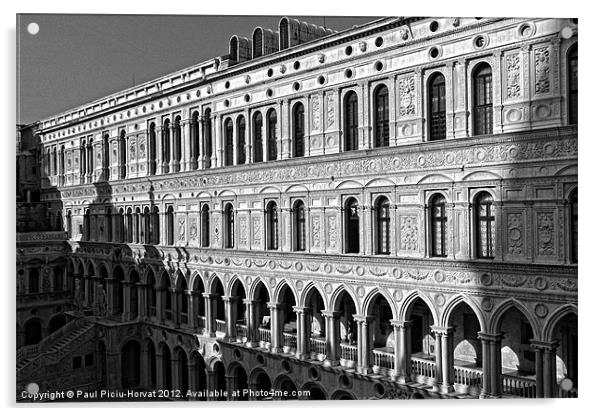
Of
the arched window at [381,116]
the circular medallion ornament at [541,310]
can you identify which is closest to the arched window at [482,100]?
the arched window at [381,116]

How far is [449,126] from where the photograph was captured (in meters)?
9.39

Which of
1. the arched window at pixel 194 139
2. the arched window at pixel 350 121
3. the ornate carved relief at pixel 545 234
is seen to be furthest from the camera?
the arched window at pixel 194 139

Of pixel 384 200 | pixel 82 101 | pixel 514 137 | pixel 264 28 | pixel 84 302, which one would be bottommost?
pixel 84 302

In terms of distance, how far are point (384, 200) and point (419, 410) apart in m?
2.97

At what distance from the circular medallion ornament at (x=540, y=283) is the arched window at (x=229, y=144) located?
5.74m

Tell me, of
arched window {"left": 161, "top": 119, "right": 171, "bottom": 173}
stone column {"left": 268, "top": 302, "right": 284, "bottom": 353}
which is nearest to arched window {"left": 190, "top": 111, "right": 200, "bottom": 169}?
arched window {"left": 161, "top": 119, "right": 171, "bottom": 173}

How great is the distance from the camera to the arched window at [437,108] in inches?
377

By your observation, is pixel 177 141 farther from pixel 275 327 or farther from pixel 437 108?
pixel 437 108

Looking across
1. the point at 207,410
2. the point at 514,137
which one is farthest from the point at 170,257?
the point at 514,137

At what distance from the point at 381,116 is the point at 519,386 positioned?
409 cm

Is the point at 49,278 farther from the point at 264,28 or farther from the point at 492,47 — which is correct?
the point at 492,47

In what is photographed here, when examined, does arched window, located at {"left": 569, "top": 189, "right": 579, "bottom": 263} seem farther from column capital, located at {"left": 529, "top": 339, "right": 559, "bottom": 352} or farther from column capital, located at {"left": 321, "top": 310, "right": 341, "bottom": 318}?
column capital, located at {"left": 321, "top": 310, "right": 341, "bottom": 318}

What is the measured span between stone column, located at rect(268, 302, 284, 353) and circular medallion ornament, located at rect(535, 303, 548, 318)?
4222mm

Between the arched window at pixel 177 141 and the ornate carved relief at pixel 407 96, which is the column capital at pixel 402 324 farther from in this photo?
the arched window at pixel 177 141
